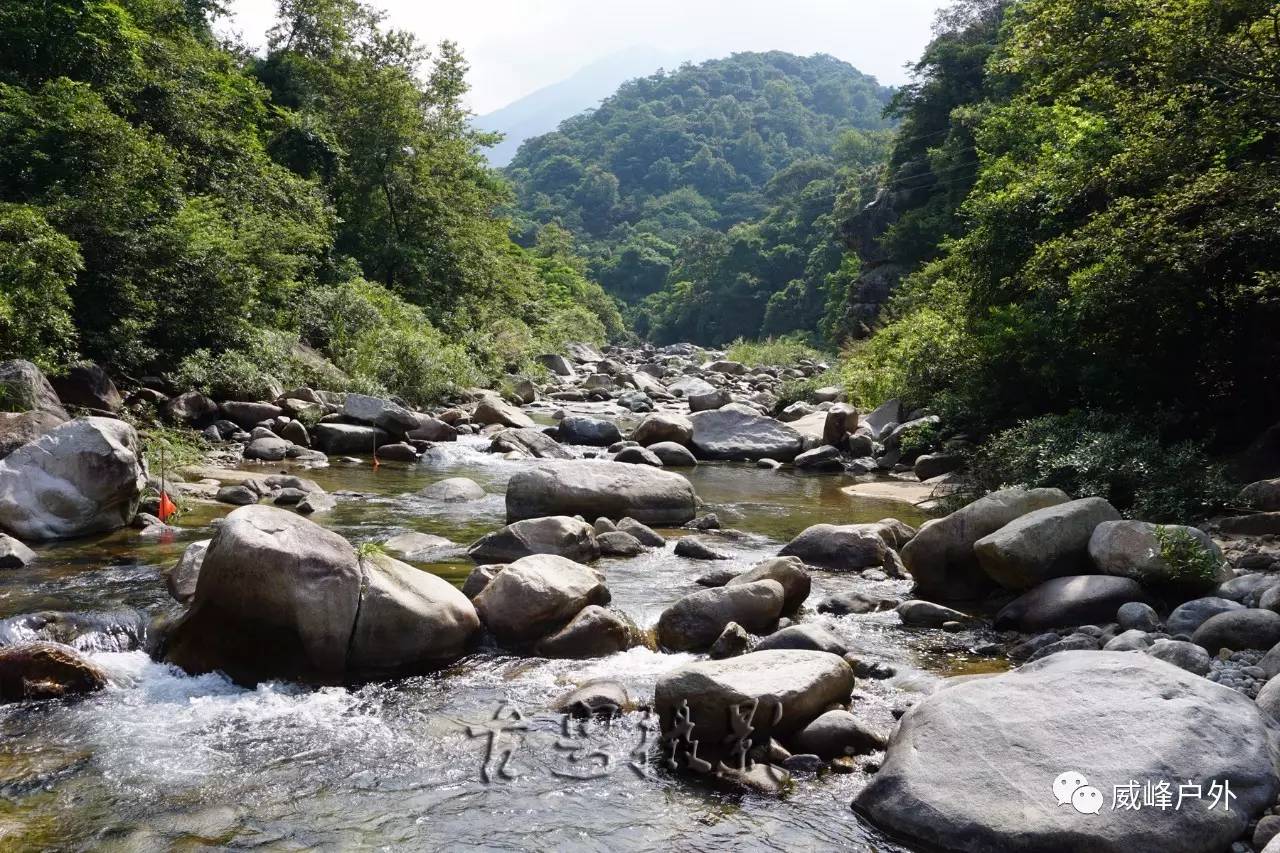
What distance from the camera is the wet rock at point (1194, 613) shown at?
674cm

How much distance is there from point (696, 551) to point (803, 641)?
3475 millimetres

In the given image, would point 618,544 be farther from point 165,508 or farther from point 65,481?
point 65,481

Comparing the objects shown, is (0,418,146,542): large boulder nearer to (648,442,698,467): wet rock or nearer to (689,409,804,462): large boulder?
(648,442,698,467): wet rock

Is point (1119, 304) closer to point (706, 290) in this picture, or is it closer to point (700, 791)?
point (700, 791)

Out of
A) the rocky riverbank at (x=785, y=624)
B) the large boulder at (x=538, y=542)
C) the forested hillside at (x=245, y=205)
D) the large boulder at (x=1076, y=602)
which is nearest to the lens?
the rocky riverbank at (x=785, y=624)

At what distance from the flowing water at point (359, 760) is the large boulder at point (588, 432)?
35.5 ft

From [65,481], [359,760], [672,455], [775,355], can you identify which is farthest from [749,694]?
[775,355]

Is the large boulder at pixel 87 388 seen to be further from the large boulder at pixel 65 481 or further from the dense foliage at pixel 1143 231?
the dense foliage at pixel 1143 231

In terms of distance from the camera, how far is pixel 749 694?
18.1 feet

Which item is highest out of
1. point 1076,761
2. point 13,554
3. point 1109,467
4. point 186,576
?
point 13,554

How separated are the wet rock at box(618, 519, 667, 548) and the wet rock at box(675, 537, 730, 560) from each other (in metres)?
0.35

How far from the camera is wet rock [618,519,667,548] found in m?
10.8

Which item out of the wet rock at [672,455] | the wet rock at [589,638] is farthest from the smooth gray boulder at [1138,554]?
the wet rock at [672,455]

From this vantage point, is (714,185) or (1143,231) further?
(714,185)
